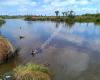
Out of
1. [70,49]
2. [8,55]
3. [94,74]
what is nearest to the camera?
[94,74]

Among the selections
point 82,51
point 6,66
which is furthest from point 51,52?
point 6,66

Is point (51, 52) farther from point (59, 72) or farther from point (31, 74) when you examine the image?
point (31, 74)

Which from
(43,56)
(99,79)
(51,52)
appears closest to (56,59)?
(43,56)

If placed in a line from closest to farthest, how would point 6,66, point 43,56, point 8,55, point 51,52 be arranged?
point 6,66, point 8,55, point 43,56, point 51,52

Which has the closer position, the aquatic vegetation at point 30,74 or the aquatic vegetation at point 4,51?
the aquatic vegetation at point 30,74

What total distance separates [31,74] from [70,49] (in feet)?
67.4

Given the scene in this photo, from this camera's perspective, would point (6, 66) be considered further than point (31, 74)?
Yes

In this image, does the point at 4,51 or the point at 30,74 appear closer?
the point at 30,74

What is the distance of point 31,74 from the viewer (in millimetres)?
18250

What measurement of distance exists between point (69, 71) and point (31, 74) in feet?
25.8

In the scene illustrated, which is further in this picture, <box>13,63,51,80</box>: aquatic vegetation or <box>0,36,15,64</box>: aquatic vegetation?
<box>0,36,15,64</box>: aquatic vegetation

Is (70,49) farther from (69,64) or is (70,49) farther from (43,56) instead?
(69,64)

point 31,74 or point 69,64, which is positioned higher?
point 31,74

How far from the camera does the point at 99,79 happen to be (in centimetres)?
2203
